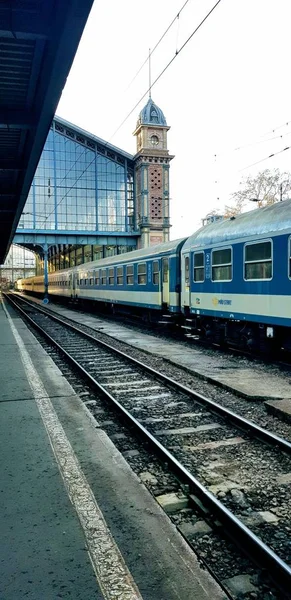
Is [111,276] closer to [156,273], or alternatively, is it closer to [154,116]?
[156,273]

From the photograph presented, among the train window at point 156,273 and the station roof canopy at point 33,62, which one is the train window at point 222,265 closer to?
the station roof canopy at point 33,62

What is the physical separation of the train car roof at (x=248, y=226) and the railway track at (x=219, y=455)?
3.88 metres

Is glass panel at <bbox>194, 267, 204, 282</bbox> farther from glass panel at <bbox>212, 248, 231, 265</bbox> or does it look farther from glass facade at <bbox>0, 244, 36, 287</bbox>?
glass facade at <bbox>0, 244, 36, 287</bbox>

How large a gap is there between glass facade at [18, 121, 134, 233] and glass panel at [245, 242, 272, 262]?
39168 millimetres

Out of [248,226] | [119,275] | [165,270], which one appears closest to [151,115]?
[119,275]

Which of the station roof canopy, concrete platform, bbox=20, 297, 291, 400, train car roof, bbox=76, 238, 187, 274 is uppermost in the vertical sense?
the station roof canopy

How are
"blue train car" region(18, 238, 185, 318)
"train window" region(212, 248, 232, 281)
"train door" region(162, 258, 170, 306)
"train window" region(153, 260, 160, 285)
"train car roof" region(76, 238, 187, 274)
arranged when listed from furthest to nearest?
"train window" region(153, 260, 160, 285) → "train door" region(162, 258, 170, 306) → "blue train car" region(18, 238, 185, 318) → "train car roof" region(76, 238, 187, 274) → "train window" region(212, 248, 232, 281)

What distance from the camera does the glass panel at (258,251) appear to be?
998 centimetres

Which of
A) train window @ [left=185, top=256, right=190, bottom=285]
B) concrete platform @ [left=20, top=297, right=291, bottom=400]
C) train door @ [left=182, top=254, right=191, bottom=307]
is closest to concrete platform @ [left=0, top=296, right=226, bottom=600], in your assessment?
concrete platform @ [left=20, top=297, right=291, bottom=400]

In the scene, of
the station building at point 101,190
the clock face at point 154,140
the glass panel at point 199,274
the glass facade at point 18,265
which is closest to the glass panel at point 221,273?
the glass panel at point 199,274

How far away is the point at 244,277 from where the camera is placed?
10.9m

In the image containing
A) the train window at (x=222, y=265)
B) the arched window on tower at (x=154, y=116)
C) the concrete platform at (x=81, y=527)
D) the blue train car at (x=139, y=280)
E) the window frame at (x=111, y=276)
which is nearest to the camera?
the concrete platform at (x=81, y=527)

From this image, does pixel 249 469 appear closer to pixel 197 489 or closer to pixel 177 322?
pixel 197 489

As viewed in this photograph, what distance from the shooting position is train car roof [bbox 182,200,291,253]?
9609 mm
